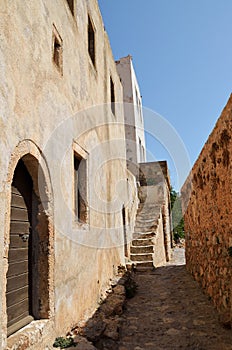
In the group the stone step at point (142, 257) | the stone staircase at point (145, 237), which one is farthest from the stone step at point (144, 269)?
the stone step at point (142, 257)

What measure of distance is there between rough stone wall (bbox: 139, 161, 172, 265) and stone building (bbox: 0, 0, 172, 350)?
20.6 feet

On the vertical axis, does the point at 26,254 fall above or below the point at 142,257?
above

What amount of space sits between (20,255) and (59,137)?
1.53 meters

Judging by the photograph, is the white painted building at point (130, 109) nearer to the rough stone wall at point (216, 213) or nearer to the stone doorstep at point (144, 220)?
the stone doorstep at point (144, 220)

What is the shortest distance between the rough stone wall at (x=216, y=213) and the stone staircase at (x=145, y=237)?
2662mm

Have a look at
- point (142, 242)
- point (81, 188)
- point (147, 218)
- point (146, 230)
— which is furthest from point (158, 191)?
point (81, 188)

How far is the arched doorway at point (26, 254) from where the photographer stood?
2.72 metres

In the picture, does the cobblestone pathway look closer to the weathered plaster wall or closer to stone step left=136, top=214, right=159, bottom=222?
the weathered plaster wall

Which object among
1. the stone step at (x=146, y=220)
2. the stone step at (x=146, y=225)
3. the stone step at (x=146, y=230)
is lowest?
the stone step at (x=146, y=230)

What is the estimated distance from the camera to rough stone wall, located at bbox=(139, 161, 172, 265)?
11.7 m

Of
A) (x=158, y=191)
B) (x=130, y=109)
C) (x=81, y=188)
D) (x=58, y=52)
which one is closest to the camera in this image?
(x=58, y=52)

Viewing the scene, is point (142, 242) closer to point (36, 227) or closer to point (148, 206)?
point (148, 206)

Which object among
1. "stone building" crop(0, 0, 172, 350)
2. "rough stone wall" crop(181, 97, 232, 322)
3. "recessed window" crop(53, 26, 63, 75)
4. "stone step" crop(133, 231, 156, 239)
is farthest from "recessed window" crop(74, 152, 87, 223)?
"stone step" crop(133, 231, 156, 239)

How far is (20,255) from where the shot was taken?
9.43ft
